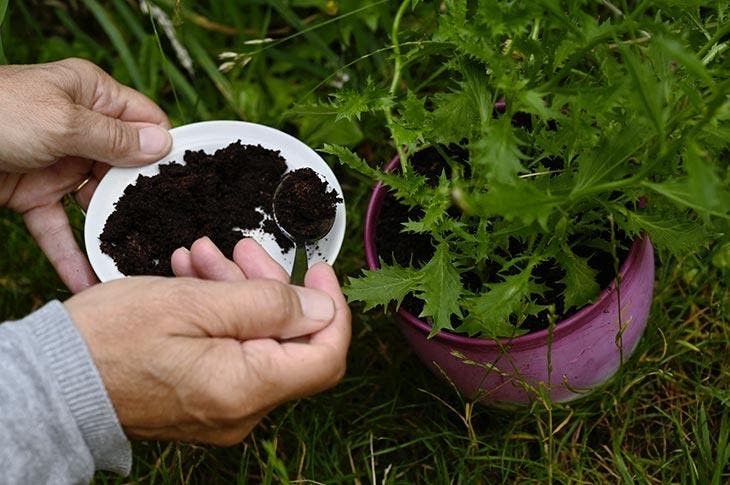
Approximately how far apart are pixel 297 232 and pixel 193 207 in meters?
0.20

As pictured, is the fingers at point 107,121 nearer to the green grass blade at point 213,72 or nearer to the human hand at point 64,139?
the human hand at point 64,139

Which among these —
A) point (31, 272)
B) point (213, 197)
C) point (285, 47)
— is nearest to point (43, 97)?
point (213, 197)

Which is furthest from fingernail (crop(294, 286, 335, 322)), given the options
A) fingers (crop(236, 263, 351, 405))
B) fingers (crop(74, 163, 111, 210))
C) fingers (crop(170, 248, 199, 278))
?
fingers (crop(74, 163, 111, 210))

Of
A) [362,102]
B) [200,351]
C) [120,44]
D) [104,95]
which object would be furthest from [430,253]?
[120,44]

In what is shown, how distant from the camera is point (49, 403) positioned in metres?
1.11

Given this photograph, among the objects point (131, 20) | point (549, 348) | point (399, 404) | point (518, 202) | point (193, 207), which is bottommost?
point (399, 404)

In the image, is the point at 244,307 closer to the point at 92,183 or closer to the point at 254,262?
the point at 254,262

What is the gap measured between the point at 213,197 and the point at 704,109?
0.85 metres

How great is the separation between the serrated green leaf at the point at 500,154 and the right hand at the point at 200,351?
338mm

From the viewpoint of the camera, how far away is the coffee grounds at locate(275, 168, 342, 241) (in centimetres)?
145

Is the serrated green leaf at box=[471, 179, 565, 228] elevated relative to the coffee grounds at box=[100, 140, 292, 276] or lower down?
elevated

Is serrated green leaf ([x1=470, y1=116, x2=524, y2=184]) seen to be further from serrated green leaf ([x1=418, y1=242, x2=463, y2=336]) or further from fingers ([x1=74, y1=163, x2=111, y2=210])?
fingers ([x1=74, y1=163, x2=111, y2=210])

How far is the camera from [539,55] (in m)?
1.08

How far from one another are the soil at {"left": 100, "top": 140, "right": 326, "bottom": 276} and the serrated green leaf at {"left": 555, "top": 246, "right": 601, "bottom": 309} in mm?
507
